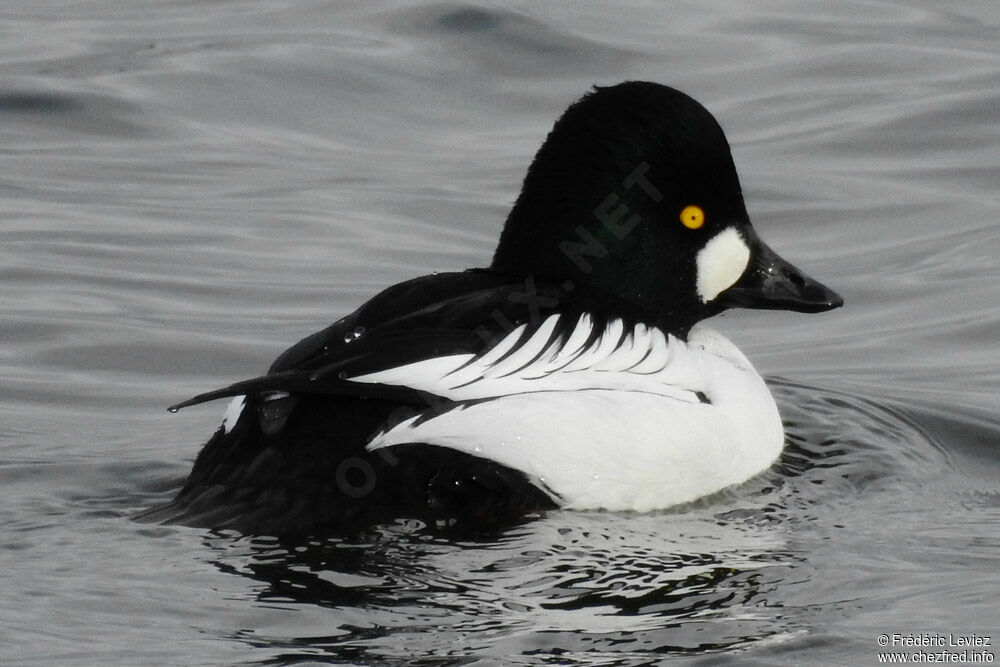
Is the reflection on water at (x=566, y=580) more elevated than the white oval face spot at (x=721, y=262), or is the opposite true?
the white oval face spot at (x=721, y=262)

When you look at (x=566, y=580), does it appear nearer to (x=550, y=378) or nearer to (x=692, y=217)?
(x=550, y=378)

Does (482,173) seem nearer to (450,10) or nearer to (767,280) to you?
(450,10)

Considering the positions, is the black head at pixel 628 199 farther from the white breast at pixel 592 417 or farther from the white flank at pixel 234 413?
the white flank at pixel 234 413

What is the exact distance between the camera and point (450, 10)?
1437 centimetres

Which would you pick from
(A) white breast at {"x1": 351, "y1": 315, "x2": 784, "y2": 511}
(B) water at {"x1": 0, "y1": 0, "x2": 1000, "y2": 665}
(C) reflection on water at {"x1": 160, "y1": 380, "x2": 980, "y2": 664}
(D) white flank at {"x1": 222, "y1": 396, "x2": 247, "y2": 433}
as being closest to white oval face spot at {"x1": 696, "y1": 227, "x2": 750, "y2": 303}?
(A) white breast at {"x1": 351, "y1": 315, "x2": 784, "y2": 511}

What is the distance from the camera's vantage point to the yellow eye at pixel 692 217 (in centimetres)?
626

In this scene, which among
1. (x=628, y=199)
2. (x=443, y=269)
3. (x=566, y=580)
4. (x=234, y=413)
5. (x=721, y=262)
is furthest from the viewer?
(x=443, y=269)

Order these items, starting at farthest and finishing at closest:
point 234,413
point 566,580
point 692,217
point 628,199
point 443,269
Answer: point 443,269 < point 692,217 < point 628,199 < point 234,413 < point 566,580

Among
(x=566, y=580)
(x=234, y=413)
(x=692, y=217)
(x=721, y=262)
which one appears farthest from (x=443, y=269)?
(x=566, y=580)

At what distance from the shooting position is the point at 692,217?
20.6ft

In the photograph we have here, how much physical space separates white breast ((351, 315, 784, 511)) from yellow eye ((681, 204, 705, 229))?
20.6 inches

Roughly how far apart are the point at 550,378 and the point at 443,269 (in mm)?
3870

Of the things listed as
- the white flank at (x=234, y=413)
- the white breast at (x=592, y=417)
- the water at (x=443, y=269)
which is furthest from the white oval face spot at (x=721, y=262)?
the white flank at (x=234, y=413)

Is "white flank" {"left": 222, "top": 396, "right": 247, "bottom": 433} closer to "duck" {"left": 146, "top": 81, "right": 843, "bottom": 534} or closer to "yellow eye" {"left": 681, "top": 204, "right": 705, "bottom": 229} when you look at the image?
"duck" {"left": 146, "top": 81, "right": 843, "bottom": 534}
